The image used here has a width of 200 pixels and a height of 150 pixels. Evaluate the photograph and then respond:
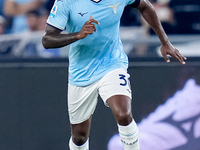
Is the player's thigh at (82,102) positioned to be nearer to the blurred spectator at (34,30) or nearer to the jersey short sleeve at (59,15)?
the jersey short sleeve at (59,15)

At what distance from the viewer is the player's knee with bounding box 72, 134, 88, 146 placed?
3395 millimetres

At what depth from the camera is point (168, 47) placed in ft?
10.6

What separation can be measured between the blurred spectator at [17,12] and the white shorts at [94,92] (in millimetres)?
1142

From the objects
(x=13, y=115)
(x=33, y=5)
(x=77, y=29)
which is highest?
(x=77, y=29)

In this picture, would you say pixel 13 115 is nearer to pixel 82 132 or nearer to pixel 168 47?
pixel 82 132

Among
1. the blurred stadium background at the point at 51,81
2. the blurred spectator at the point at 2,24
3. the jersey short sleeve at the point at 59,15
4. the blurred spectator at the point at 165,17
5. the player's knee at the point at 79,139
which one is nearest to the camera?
the jersey short sleeve at the point at 59,15

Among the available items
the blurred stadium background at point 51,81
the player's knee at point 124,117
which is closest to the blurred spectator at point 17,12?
the blurred stadium background at point 51,81

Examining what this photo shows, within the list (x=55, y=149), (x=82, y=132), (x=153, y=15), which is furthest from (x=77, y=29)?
(x=55, y=149)

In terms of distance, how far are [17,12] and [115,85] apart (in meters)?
1.66

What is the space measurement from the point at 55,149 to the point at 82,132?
0.76 m

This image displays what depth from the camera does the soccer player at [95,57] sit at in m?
2.80

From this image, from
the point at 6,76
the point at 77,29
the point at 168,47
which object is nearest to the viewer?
the point at 77,29

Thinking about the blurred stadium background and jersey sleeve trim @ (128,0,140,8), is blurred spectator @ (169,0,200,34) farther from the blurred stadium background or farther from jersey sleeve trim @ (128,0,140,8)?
jersey sleeve trim @ (128,0,140,8)

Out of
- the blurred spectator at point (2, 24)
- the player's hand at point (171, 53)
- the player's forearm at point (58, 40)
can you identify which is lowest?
the blurred spectator at point (2, 24)
